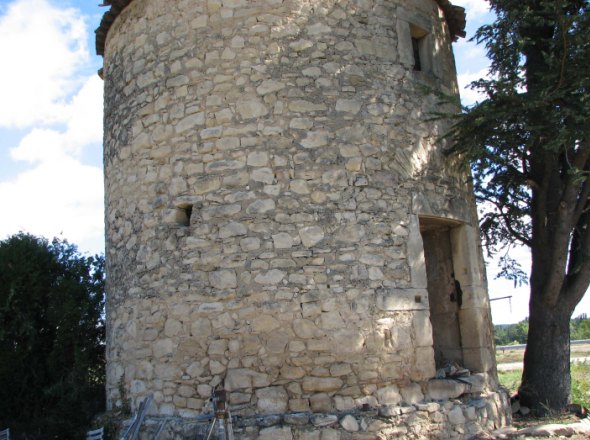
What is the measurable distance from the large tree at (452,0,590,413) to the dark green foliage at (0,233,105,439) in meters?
5.64

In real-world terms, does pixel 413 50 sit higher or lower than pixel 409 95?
higher

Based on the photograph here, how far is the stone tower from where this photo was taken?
5.81m

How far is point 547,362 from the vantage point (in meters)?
7.84

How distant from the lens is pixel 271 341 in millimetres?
5805

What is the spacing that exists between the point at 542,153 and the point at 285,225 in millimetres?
3838

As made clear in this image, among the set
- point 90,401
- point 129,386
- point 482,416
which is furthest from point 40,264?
point 482,416

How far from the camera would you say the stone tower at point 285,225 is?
19.1 feet

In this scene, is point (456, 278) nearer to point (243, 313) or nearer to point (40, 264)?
point (243, 313)

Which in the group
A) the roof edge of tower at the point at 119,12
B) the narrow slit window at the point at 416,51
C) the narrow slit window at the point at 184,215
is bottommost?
the narrow slit window at the point at 184,215

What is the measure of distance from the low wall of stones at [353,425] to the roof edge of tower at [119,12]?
4933mm

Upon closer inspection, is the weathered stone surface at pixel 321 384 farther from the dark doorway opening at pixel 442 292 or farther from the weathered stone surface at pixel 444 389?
the dark doorway opening at pixel 442 292

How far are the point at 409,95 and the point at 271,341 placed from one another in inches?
127

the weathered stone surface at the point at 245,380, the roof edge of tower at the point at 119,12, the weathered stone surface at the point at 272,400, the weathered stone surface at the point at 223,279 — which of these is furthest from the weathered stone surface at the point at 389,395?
the roof edge of tower at the point at 119,12

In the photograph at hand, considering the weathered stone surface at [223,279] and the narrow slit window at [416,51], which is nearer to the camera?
the weathered stone surface at [223,279]
